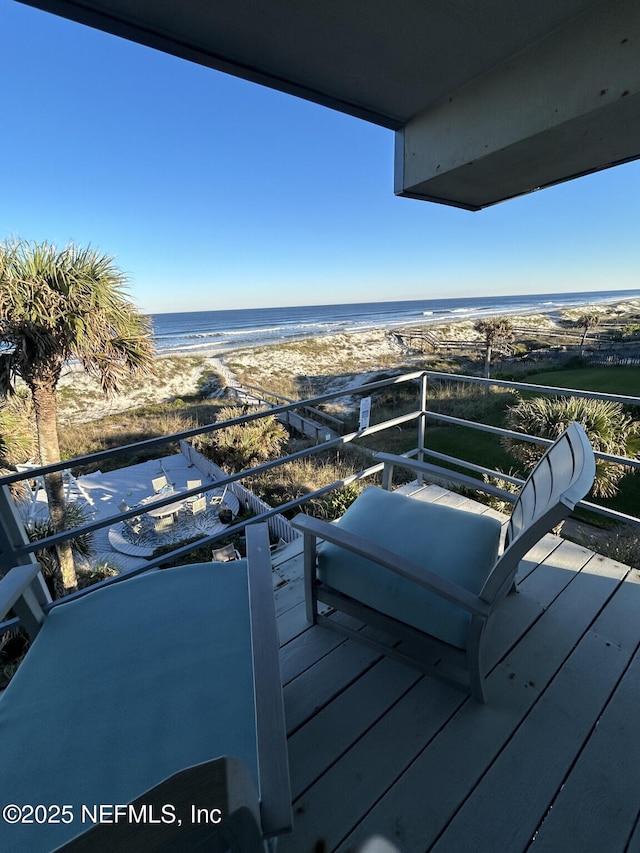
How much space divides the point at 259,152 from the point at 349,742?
56.4ft

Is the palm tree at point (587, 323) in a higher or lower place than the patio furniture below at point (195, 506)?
higher

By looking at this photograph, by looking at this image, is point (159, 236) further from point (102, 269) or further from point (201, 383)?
point (102, 269)

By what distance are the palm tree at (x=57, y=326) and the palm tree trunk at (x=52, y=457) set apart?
0.5 inches

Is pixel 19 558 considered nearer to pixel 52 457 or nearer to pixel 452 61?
pixel 452 61

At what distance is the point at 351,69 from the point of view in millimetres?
1292

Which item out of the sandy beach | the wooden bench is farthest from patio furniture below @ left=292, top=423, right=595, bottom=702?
the sandy beach

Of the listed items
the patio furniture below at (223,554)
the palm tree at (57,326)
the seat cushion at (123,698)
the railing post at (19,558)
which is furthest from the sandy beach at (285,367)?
the seat cushion at (123,698)

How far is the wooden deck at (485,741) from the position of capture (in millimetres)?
921

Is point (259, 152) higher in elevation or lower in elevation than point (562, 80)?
higher

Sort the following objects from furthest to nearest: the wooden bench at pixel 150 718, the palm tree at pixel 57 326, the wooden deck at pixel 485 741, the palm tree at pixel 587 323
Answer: the palm tree at pixel 587 323
the palm tree at pixel 57 326
the wooden deck at pixel 485 741
the wooden bench at pixel 150 718

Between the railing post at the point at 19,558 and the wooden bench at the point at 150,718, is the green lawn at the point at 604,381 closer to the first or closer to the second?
the wooden bench at the point at 150,718

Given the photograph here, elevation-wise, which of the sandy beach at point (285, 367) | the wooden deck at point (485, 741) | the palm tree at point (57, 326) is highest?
the palm tree at point (57, 326)

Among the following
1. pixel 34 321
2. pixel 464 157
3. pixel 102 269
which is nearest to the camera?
pixel 464 157

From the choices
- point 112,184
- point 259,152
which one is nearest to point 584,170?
point 259,152
